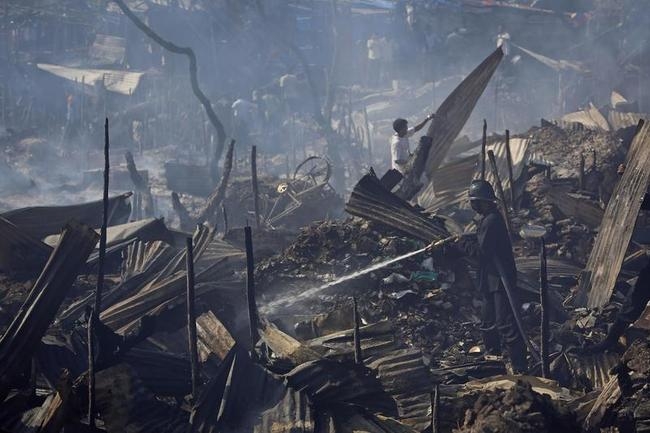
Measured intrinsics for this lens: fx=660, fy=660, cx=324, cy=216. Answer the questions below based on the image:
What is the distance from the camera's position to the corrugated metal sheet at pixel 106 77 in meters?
24.5

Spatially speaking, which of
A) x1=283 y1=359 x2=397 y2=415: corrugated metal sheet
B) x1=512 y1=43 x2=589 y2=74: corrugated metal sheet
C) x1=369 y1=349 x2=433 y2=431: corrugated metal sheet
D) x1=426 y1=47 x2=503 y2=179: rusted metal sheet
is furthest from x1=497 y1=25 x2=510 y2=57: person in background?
x1=283 y1=359 x2=397 y2=415: corrugated metal sheet

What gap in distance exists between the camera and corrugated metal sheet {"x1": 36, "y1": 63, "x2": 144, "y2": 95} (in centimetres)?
2455

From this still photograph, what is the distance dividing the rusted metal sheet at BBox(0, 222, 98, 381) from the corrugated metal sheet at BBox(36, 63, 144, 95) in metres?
19.3

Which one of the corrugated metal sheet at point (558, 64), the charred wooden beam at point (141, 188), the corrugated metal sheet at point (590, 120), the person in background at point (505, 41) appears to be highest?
the person in background at point (505, 41)

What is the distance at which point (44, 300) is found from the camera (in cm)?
605

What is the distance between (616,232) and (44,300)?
664 cm

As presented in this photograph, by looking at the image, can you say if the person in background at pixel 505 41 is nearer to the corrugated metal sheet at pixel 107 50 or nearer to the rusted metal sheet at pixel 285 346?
the corrugated metal sheet at pixel 107 50

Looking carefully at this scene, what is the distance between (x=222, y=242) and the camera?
8938mm

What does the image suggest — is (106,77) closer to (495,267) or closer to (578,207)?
(578,207)

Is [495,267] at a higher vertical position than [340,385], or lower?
higher

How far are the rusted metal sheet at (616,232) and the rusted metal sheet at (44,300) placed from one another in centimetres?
573

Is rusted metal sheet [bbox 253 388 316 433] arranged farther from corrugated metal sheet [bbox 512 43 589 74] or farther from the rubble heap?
corrugated metal sheet [bbox 512 43 589 74]

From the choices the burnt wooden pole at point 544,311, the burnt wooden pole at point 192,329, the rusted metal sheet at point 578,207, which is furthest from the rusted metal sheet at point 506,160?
the burnt wooden pole at point 192,329

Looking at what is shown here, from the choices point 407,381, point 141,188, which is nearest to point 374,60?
point 141,188
